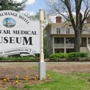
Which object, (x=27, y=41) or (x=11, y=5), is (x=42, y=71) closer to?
(x=27, y=41)

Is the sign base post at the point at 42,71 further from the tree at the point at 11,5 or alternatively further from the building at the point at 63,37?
the building at the point at 63,37

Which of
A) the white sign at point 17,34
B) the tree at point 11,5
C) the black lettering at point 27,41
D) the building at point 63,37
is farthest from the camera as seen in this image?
the building at point 63,37

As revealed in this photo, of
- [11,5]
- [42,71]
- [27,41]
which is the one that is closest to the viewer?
[42,71]

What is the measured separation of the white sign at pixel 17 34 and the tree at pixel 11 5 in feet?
83.0

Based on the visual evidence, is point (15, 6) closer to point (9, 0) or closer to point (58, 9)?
point (9, 0)

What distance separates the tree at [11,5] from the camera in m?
34.0

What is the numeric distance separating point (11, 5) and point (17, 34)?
26.9 meters

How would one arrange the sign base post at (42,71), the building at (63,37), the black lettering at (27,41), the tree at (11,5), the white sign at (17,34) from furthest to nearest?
the building at (63,37)
the tree at (11,5)
the black lettering at (27,41)
the white sign at (17,34)
the sign base post at (42,71)

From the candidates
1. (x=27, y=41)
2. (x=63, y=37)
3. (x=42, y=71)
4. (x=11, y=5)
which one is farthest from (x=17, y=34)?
(x=63, y=37)

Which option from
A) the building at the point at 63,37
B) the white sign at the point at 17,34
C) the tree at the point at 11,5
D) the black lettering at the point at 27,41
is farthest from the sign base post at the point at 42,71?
the building at the point at 63,37

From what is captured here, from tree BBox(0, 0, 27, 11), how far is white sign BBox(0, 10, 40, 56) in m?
25.3

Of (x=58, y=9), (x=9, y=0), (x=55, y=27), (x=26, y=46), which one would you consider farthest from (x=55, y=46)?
(x=26, y=46)

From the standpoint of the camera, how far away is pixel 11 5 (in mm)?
35219

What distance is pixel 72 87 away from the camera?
7.26 meters
